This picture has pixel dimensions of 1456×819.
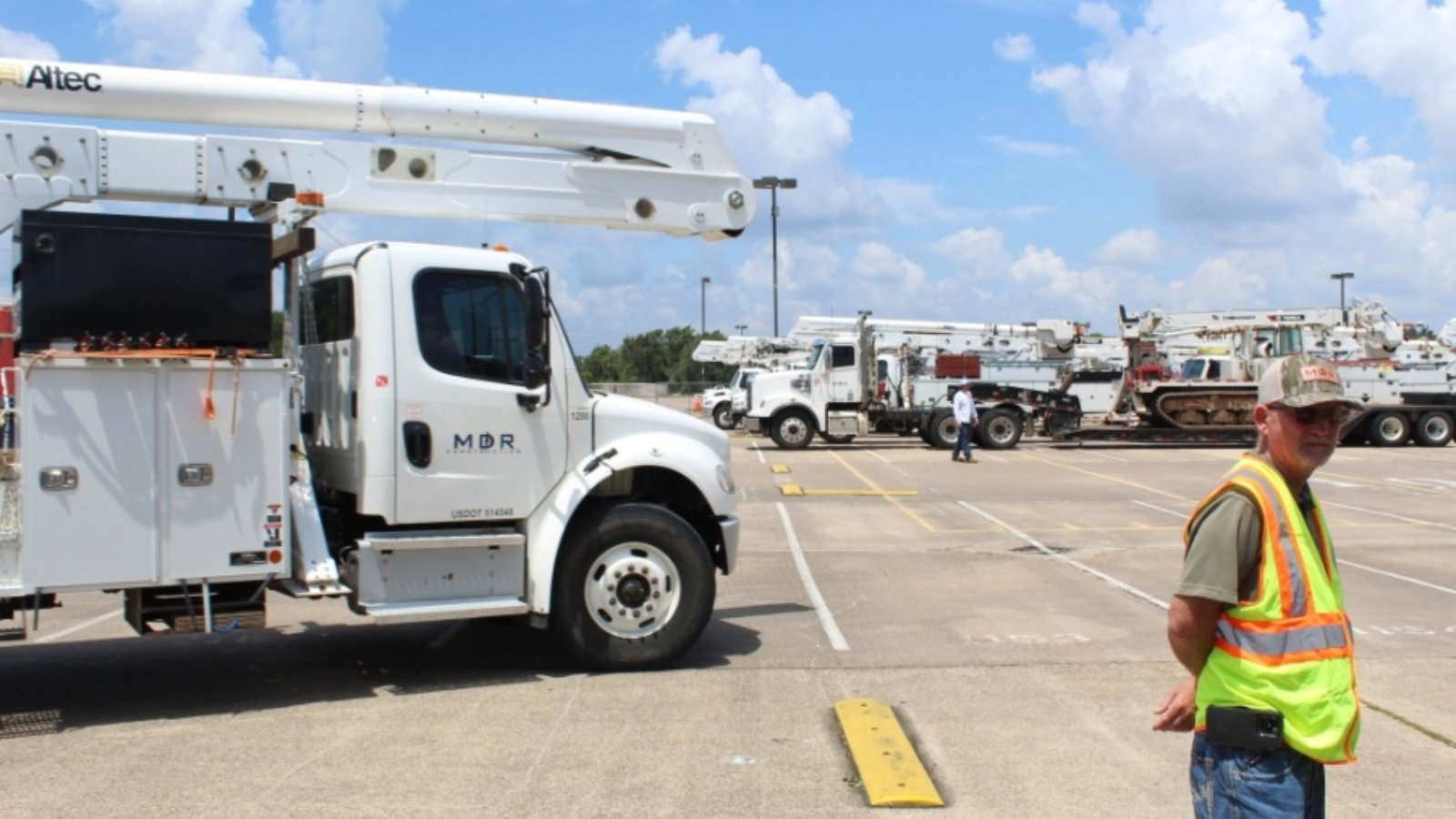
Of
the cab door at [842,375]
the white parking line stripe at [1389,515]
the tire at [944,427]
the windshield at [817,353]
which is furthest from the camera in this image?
the tire at [944,427]

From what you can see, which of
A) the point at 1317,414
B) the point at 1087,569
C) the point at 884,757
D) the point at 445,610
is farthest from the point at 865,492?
the point at 1317,414

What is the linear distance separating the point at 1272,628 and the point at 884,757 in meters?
3.03

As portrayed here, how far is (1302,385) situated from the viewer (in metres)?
3.09

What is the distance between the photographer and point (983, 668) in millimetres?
7711

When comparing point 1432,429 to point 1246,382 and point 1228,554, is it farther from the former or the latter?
point 1228,554

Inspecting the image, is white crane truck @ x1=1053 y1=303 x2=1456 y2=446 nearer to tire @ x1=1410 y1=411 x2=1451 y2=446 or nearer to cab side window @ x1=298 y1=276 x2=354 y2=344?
tire @ x1=1410 y1=411 x2=1451 y2=446

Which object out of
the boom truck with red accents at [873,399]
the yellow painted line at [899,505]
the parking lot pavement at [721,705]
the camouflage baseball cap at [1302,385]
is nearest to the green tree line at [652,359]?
the boom truck with red accents at [873,399]

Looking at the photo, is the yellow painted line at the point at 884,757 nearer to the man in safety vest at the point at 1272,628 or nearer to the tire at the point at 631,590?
the tire at the point at 631,590

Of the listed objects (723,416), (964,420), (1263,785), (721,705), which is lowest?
(721,705)

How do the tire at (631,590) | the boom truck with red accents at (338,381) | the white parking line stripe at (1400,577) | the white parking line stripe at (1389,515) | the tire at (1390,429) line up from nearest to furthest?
the boom truck with red accents at (338,381) < the tire at (631,590) < the white parking line stripe at (1400,577) < the white parking line stripe at (1389,515) < the tire at (1390,429)

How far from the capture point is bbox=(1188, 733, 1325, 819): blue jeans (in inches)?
118

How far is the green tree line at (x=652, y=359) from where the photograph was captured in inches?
3799

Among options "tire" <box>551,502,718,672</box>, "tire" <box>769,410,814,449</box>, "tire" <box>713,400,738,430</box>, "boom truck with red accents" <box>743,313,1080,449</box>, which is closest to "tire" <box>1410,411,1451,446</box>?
"boom truck with red accents" <box>743,313,1080,449</box>

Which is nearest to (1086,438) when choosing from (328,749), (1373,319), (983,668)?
(1373,319)
